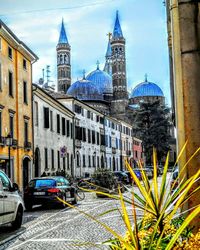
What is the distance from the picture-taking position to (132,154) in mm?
90188

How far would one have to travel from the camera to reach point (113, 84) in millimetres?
109812

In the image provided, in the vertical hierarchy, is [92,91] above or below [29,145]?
above

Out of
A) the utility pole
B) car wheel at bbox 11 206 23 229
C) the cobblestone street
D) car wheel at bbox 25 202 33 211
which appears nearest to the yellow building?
car wheel at bbox 25 202 33 211

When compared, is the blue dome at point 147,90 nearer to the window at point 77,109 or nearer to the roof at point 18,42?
the window at point 77,109

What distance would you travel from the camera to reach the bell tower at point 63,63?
373ft

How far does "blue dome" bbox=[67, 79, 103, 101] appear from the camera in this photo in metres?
94.5

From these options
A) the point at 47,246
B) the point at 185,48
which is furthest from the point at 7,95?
the point at 185,48

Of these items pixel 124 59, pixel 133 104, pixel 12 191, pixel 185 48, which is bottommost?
pixel 12 191

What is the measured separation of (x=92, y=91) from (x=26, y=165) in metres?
63.4

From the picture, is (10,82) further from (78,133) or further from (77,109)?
(77,109)

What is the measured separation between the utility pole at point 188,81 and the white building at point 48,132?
2780 cm

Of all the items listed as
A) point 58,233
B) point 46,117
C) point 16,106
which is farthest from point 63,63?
point 58,233

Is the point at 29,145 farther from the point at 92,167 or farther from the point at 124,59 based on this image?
the point at 124,59

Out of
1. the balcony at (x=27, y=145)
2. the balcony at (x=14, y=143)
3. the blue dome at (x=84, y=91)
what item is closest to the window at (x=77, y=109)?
the balcony at (x=27, y=145)
